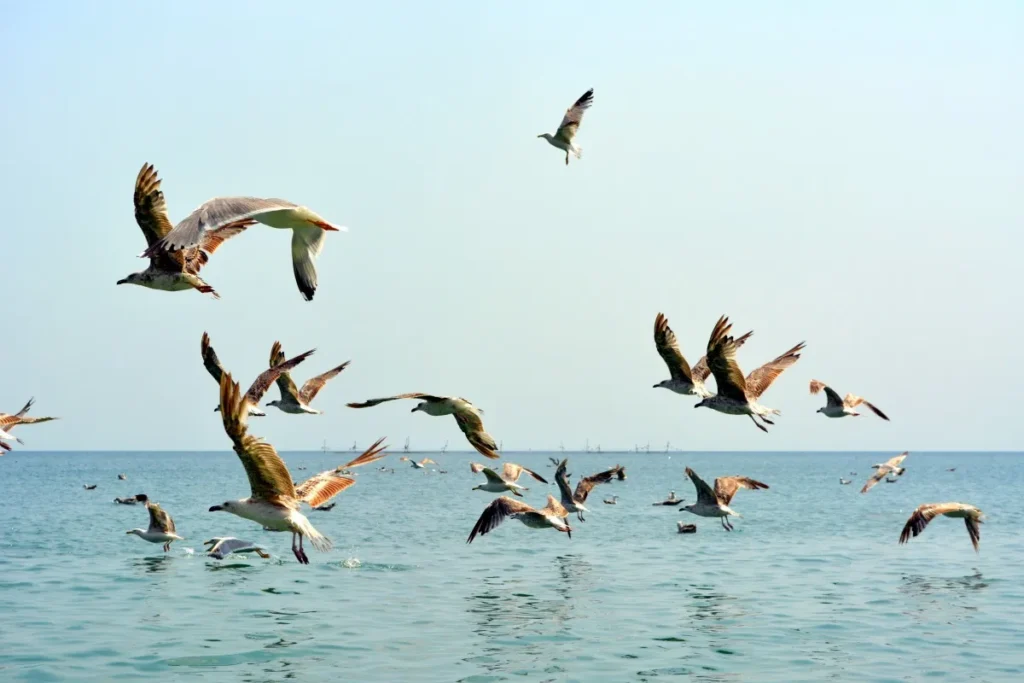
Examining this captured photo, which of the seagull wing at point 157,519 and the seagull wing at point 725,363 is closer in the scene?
the seagull wing at point 725,363

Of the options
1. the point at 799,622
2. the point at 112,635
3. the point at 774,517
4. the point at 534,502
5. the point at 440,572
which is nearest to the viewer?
the point at 112,635

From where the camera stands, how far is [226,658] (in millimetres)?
16812

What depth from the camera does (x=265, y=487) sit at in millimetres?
12320

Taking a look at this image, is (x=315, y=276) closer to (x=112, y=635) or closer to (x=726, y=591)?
(x=112, y=635)

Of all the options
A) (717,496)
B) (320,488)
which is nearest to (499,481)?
(717,496)

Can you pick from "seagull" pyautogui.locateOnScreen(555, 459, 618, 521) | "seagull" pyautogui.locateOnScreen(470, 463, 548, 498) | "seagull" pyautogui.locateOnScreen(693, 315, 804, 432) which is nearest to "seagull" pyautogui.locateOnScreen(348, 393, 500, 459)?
"seagull" pyautogui.locateOnScreen(693, 315, 804, 432)

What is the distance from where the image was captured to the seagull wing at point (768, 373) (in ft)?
70.4

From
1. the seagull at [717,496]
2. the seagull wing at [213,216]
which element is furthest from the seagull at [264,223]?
the seagull at [717,496]

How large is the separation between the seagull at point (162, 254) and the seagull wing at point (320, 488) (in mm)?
2479

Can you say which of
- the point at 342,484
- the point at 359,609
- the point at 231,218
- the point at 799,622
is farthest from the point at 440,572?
the point at 231,218

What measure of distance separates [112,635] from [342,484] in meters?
6.93

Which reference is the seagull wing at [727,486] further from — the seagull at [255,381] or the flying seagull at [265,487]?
the flying seagull at [265,487]

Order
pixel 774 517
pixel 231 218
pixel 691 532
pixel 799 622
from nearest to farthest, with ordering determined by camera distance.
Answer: pixel 231 218 → pixel 799 622 → pixel 691 532 → pixel 774 517

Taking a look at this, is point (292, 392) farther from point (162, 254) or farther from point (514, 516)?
point (162, 254)
